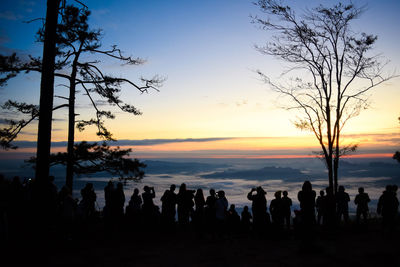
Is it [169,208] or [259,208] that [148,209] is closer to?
[169,208]

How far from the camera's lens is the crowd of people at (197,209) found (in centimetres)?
759

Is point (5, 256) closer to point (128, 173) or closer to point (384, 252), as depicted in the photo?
point (128, 173)

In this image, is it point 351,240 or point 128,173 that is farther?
point 128,173

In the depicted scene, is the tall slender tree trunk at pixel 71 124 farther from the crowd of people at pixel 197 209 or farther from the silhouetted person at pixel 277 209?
the silhouetted person at pixel 277 209

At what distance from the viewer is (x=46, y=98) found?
7.54 meters

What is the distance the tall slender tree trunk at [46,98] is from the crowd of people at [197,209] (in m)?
0.85

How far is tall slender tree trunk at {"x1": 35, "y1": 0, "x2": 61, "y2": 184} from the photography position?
739cm

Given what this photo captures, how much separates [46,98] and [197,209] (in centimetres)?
593

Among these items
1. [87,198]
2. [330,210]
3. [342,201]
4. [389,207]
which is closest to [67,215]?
[87,198]

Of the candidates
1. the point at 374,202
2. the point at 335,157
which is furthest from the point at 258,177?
the point at 335,157

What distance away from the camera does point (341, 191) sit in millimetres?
10500

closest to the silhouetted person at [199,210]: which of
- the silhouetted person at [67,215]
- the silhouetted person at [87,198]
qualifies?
the silhouetted person at [67,215]

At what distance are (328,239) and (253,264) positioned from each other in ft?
12.3

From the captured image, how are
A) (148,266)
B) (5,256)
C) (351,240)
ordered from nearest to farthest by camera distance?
(148,266) < (5,256) < (351,240)
